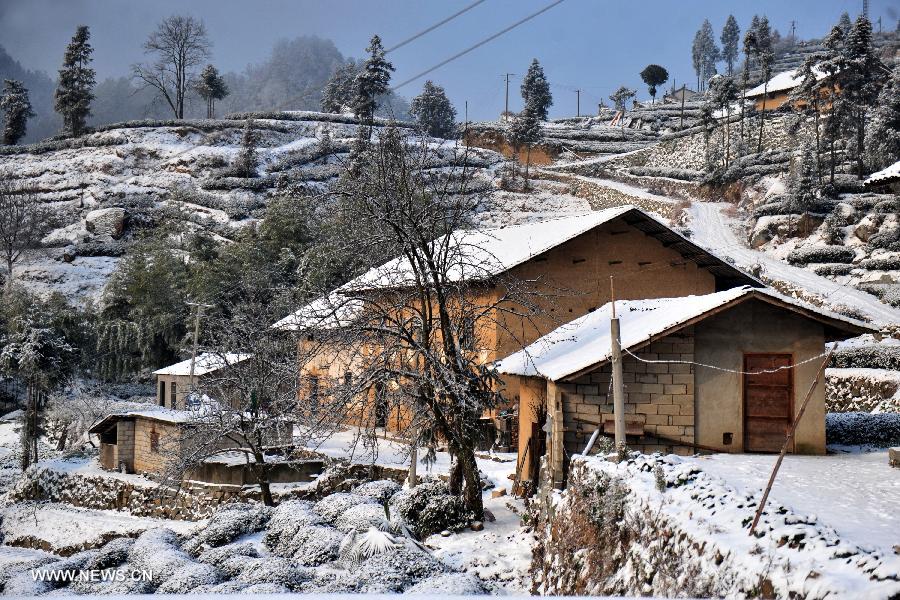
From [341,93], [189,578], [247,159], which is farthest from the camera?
[341,93]

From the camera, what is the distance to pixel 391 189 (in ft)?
49.7

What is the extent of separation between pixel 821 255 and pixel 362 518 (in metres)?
37.5

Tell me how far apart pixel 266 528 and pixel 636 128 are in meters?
91.5

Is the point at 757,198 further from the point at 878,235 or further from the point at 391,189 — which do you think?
the point at 391,189

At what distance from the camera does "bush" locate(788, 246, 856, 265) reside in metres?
41.2

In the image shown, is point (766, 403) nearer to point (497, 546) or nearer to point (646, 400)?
point (646, 400)

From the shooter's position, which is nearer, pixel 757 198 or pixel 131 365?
pixel 131 365

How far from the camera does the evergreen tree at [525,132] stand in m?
77.2

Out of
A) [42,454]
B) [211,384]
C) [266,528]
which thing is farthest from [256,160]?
[266,528]

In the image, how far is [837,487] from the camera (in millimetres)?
11086

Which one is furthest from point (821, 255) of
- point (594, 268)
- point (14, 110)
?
point (14, 110)

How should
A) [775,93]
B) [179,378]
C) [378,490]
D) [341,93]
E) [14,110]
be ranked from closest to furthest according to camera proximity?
1. [378,490]
2. [179,378]
3. [775,93]
4. [14,110]
5. [341,93]

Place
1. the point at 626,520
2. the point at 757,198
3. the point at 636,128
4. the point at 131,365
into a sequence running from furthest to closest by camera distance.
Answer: the point at 636,128 → the point at 757,198 → the point at 131,365 → the point at 626,520

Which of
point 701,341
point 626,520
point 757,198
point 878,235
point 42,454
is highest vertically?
point 757,198
